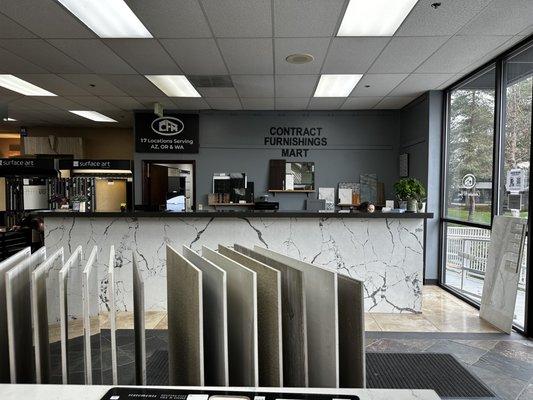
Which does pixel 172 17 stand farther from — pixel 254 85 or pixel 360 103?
pixel 360 103

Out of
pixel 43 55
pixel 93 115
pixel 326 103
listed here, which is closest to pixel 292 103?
pixel 326 103

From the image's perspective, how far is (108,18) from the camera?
10.6ft

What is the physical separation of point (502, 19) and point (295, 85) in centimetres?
264

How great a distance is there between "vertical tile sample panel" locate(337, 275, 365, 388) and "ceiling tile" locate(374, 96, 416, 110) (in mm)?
5773

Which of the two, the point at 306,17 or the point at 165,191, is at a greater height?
the point at 306,17

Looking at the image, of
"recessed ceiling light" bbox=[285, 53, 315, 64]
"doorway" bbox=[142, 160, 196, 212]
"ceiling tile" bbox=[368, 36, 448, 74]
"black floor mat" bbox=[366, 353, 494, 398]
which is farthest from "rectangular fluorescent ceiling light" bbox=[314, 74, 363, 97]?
"black floor mat" bbox=[366, 353, 494, 398]

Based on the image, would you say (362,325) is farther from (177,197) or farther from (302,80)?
(302,80)

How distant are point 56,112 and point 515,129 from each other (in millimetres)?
7844

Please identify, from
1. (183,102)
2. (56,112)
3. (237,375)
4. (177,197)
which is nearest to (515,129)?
(177,197)

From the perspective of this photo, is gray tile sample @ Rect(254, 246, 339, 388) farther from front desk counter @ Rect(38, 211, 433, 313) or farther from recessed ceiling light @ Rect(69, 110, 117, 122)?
recessed ceiling light @ Rect(69, 110, 117, 122)

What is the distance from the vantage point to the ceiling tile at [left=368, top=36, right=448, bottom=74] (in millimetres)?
3637

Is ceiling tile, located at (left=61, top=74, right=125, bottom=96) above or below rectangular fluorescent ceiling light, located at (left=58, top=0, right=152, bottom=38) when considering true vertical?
below

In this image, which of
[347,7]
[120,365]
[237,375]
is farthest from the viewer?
[347,7]

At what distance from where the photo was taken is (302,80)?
495 cm
